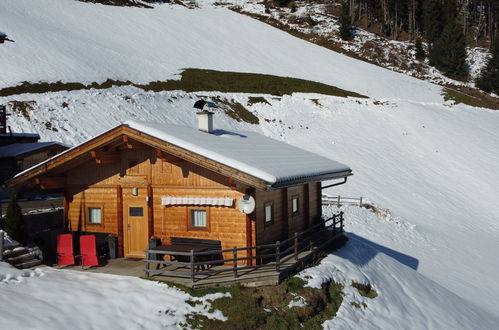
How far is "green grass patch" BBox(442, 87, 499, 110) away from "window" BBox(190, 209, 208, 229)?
4750 centimetres

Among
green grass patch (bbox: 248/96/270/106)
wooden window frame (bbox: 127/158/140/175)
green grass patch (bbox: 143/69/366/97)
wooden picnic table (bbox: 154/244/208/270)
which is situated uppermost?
green grass patch (bbox: 143/69/366/97)

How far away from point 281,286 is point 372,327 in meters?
3.02

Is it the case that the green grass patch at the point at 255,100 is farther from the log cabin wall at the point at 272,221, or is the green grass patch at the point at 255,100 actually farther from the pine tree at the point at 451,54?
the pine tree at the point at 451,54

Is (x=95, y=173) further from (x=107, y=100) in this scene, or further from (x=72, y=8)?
(x=72, y=8)

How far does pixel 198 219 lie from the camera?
14867mm

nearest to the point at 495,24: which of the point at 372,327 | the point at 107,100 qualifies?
the point at 107,100

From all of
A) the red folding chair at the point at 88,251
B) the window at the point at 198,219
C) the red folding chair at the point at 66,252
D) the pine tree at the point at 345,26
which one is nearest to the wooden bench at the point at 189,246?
the window at the point at 198,219

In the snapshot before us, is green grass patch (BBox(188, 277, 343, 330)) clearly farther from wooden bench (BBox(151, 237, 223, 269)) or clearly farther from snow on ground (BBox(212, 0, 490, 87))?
snow on ground (BBox(212, 0, 490, 87))

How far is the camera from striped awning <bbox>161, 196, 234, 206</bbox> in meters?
14.1

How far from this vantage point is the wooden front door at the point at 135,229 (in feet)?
51.2

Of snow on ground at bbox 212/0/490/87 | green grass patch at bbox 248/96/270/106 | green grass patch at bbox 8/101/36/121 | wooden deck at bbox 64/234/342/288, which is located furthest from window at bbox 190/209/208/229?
snow on ground at bbox 212/0/490/87

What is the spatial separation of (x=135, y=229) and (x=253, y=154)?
4.88 m

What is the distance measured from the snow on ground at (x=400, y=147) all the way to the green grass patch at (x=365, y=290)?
255 inches

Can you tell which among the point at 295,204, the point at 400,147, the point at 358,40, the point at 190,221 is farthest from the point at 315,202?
the point at 358,40
